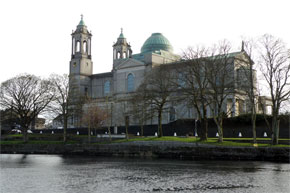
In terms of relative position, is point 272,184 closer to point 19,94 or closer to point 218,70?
point 218,70

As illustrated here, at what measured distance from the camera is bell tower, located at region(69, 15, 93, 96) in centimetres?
9719

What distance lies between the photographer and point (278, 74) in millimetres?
39719

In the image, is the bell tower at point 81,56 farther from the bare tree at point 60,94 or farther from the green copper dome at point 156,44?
the bare tree at point 60,94

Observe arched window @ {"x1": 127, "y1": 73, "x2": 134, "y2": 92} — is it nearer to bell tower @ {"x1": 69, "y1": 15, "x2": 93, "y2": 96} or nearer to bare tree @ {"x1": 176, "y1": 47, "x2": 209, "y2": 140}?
bell tower @ {"x1": 69, "y1": 15, "x2": 93, "y2": 96}

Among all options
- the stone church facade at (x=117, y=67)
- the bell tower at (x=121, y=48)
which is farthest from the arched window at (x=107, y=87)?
the bell tower at (x=121, y=48)

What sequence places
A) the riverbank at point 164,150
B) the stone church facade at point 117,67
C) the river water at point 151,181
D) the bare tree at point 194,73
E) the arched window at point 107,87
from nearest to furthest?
the river water at point 151,181, the riverbank at point 164,150, the bare tree at point 194,73, the stone church facade at point 117,67, the arched window at point 107,87

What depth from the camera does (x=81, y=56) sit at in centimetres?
9800

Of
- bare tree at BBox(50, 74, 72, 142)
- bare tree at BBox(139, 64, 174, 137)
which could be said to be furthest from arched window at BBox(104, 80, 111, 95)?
bare tree at BBox(139, 64, 174, 137)

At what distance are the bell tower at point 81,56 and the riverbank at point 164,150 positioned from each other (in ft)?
139

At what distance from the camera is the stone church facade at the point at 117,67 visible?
277 feet

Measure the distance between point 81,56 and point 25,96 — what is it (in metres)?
38.9

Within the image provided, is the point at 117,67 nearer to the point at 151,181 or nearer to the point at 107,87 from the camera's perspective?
the point at 107,87

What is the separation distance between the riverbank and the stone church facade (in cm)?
2141

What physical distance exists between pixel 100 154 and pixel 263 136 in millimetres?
22099
